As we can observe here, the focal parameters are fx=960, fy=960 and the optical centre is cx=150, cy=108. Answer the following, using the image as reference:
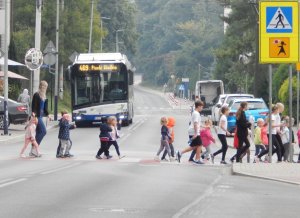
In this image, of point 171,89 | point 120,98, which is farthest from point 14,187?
point 171,89

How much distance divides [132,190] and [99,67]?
28.7 meters

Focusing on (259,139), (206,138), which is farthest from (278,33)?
(206,138)

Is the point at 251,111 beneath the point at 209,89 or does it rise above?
beneath

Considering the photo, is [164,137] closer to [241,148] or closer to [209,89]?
[241,148]

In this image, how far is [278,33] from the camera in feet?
76.5

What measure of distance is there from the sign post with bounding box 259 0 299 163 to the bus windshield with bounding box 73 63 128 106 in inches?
876

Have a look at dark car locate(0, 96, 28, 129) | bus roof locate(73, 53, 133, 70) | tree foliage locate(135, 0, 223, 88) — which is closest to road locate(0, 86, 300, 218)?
dark car locate(0, 96, 28, 129)

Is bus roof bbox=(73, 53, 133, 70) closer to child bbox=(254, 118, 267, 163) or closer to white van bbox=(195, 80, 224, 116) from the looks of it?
child bbox=(254, 118, 267, 163)

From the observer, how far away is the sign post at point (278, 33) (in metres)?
23.2

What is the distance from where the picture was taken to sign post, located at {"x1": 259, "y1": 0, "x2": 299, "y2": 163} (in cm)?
2325

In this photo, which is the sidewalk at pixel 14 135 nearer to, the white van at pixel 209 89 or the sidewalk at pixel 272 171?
the sidewalk at pixel 272 171

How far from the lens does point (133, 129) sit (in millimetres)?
46062

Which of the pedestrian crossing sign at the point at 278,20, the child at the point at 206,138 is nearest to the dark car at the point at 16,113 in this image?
the child at the point at 206,138

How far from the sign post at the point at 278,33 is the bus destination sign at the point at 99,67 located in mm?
22290
